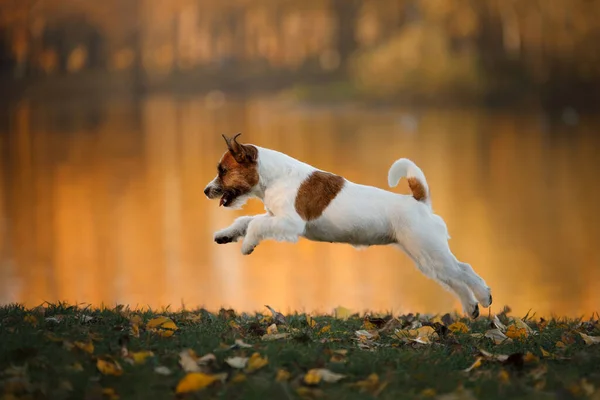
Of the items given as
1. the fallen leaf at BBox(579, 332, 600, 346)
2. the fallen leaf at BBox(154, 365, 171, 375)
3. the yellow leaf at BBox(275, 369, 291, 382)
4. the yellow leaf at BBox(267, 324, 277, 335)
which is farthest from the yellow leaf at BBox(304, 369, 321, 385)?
the fallen leaf at BBox(579, 332, 600, 346)

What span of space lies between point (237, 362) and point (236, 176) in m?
2.44

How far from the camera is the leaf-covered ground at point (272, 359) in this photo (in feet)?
18.0

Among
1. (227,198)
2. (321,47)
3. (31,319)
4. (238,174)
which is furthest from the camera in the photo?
(321,47)

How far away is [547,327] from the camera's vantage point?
816 cm

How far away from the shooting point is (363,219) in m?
7.82

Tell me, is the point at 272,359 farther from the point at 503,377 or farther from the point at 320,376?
the point at 503,377

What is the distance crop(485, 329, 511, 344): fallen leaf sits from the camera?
7.15 metres

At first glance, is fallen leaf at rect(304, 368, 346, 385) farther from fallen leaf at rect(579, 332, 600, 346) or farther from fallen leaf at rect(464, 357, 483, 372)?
fallen leaf at rect(579, 332, 600, 346)

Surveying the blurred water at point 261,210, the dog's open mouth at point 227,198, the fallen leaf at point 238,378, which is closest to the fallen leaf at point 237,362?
the fallen leaf at point 238,378

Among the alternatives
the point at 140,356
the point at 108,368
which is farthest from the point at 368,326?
the point at 108,368

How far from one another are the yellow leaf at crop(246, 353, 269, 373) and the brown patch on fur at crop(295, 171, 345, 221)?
208 centimetres

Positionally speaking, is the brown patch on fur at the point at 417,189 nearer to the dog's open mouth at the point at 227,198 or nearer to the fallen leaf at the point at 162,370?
the dog's open mouth at the point at 227,198

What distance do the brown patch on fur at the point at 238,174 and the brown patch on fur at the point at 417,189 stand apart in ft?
4.38

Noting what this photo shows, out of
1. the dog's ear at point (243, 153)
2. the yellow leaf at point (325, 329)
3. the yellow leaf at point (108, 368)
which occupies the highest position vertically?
the dog's ear at point (243, 153)
